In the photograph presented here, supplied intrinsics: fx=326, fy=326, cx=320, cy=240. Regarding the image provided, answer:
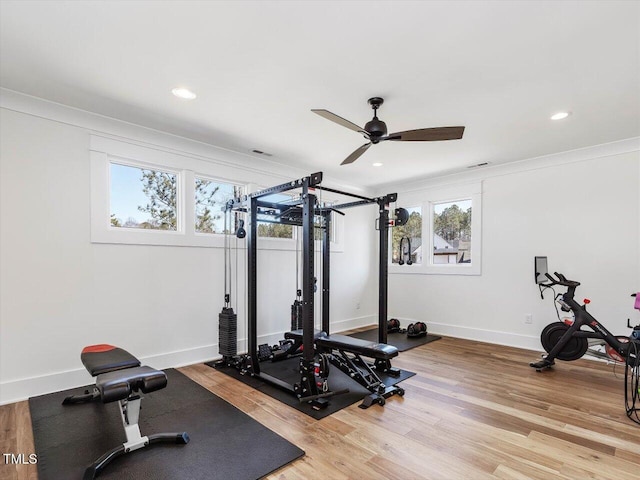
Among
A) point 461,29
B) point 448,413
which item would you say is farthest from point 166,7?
point 448,413

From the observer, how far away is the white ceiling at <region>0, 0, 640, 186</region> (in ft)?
6.22

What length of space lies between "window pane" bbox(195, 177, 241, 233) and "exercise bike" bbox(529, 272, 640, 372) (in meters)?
4.22

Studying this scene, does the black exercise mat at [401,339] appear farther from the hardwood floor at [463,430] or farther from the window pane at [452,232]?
the window pane at [452,232]

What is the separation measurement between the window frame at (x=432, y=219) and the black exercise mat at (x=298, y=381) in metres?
2.45

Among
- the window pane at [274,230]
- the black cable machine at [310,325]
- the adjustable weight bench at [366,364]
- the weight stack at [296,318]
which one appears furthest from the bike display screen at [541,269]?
the window pane at [274,230]

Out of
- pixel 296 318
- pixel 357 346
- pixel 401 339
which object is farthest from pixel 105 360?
pixel 401 339

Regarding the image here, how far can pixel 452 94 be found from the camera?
2.82 meters

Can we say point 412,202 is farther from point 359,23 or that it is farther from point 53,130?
point 53,130

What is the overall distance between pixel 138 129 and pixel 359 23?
2.80m

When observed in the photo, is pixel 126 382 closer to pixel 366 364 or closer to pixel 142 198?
pixel 366 364

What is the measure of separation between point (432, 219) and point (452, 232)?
1.45 ft

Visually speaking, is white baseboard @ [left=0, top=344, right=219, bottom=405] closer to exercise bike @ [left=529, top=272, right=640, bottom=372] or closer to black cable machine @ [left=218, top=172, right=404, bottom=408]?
black cable machine @ [left=218, top=172, right=404, bottom=408]

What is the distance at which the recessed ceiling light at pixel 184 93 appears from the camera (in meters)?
2.78

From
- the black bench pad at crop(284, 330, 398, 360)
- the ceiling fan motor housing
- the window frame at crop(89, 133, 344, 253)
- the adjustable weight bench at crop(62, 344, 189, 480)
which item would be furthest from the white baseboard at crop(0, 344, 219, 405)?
the ceiling fan motor housing
